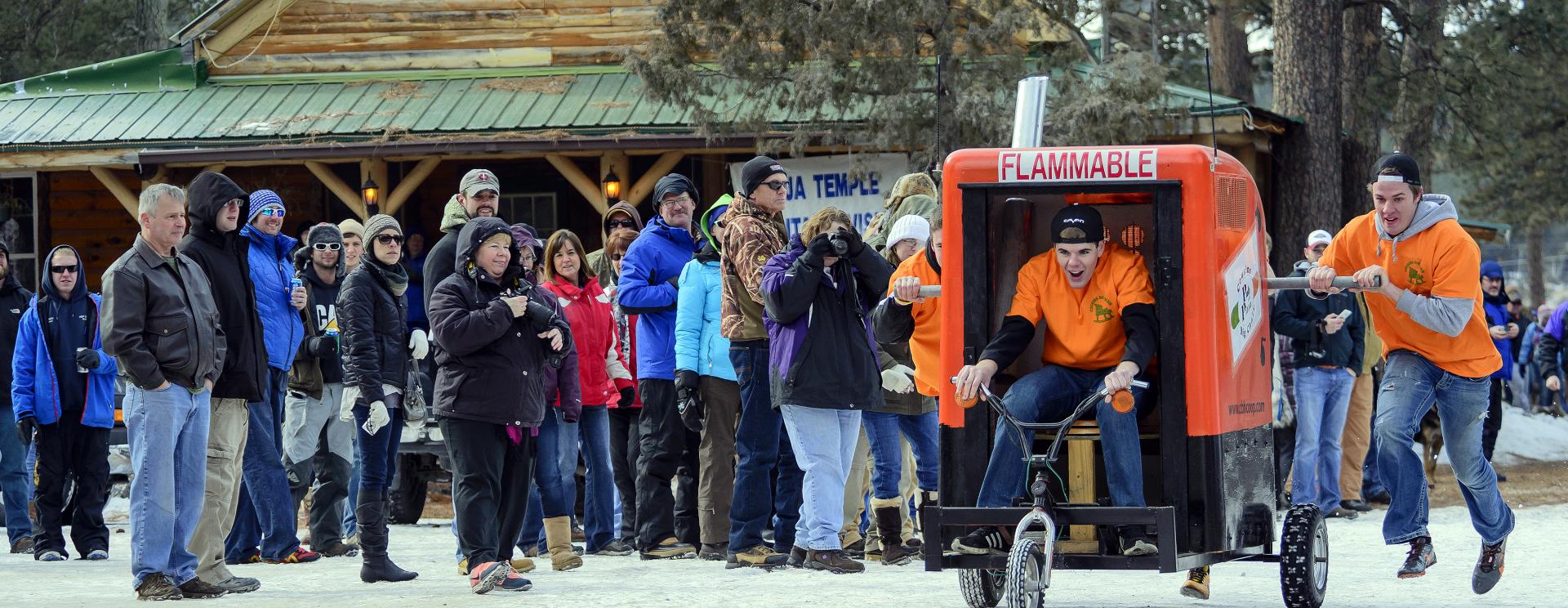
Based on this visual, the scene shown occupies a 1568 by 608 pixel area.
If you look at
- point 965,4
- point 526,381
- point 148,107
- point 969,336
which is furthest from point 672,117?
point 969,336

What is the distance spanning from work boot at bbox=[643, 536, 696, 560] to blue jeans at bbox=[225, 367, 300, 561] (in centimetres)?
183

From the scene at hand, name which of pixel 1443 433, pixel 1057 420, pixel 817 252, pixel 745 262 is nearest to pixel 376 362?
pixel 745 262

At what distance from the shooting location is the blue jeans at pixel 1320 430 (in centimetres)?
1176

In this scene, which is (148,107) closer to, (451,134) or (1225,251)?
(451,134)

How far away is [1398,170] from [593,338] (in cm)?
432

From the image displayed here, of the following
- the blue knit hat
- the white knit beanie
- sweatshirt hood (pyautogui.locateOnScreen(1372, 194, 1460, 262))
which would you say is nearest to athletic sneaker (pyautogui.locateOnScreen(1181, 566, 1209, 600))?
sweatshirt hood (pyautogui.locateOnScreen(1372, 194, 1460, 262))

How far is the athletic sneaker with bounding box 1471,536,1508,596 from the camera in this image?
7.58 meters

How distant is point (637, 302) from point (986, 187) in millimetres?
3428

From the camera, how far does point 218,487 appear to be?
819 cm

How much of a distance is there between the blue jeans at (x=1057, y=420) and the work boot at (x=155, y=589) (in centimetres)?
347

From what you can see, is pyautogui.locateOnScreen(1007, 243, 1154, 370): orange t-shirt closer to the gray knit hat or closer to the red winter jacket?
the red winter jacket

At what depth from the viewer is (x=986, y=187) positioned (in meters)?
6.71

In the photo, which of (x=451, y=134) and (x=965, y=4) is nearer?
(x=965, y=4)

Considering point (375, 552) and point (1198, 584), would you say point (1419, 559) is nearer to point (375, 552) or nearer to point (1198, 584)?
point (1198, 584)
